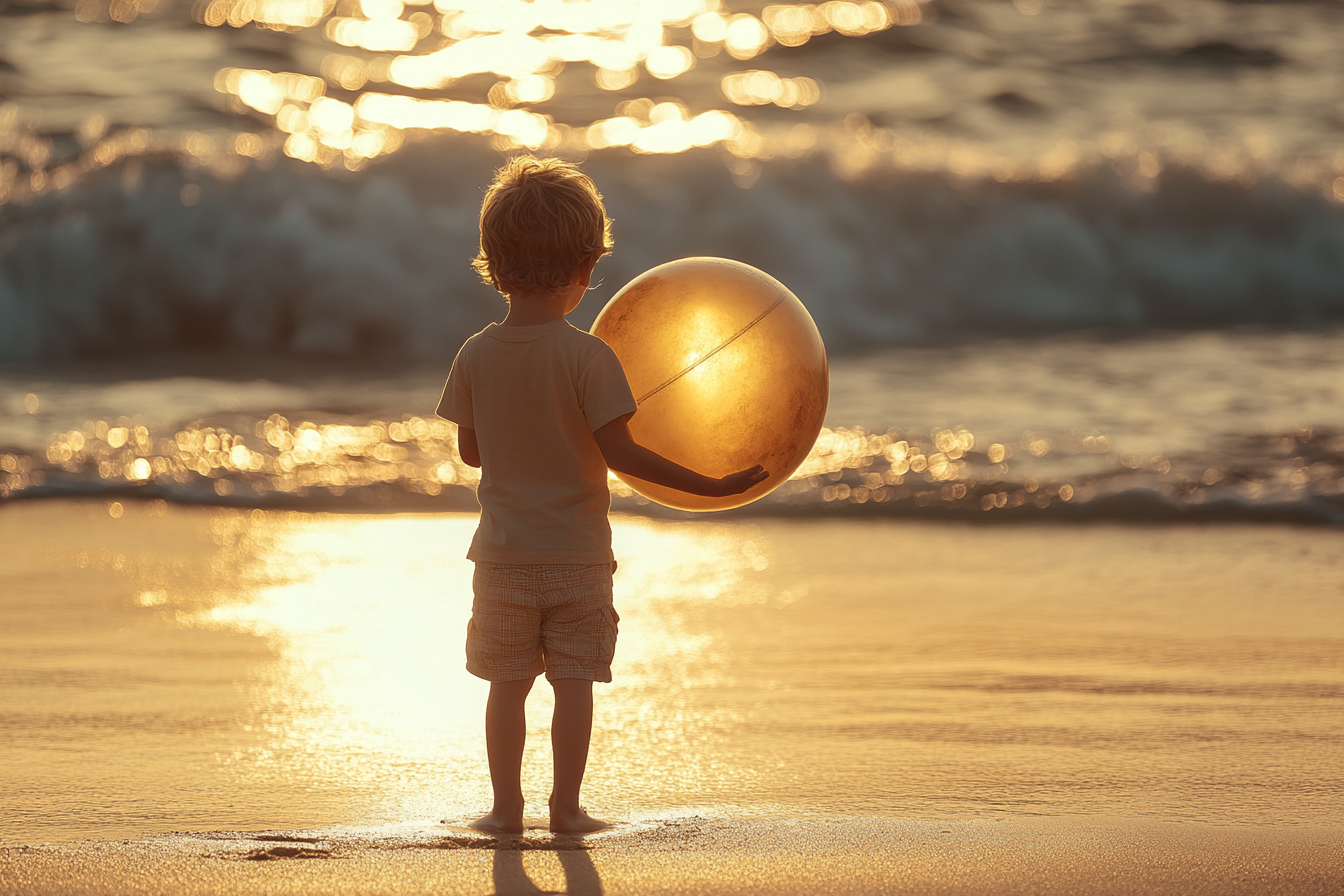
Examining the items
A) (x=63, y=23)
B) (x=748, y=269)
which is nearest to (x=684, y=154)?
(x=63, y=23)

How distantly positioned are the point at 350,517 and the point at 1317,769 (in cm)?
388

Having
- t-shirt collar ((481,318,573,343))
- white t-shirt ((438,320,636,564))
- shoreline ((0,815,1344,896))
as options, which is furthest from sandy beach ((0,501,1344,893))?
t-shirt collar ((481,318,573,343))

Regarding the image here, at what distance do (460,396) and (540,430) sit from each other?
188mm

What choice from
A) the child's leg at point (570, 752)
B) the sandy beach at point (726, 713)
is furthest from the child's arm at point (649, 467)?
the sandy beach at point (726, 713)

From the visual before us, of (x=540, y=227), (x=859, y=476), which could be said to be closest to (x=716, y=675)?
(x=540, y=227)

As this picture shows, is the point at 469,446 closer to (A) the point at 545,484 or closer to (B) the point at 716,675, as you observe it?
(A) the point at 545,484

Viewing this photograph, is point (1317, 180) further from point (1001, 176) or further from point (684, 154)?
point (684, 154)

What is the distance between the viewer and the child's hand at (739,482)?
2.91 m

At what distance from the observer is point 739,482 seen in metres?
2.92

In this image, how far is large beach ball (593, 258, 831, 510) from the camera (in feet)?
9.91

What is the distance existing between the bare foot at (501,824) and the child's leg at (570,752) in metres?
0.07

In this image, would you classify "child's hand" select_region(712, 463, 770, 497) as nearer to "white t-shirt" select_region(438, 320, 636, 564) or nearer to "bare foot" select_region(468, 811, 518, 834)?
"white t-shirt" select_region(438, 320, 636, 564)

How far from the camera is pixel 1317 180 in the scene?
47.2 feet

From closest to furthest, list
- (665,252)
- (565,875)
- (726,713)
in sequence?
(565,875), (726,713), (665,252)
